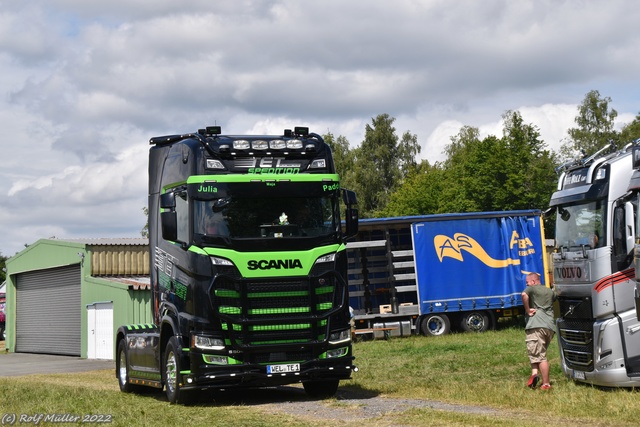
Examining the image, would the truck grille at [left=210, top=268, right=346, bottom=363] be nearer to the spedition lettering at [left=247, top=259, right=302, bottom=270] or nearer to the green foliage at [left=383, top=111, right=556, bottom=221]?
the spedition lettering at [left=247, top=259, right=302, bottom=270]

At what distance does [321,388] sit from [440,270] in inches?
545

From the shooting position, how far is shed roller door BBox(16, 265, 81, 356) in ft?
131

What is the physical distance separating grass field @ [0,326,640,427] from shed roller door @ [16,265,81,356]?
18.3m

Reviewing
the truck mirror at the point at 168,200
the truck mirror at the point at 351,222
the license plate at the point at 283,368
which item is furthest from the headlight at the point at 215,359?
the truck mirror at the point at 351,222

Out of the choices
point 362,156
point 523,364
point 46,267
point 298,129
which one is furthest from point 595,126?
point 298,129

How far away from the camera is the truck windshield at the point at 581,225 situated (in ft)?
46.8

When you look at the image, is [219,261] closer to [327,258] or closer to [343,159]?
[327,258]

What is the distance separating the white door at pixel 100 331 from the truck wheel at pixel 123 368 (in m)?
18.4

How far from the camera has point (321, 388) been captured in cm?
1541

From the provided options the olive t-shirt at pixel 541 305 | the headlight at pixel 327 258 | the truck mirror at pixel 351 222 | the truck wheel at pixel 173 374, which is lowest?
the truck wheel at pixel 173 374

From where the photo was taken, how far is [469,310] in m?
28.9

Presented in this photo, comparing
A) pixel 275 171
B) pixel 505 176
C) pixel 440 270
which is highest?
pixel 505 176

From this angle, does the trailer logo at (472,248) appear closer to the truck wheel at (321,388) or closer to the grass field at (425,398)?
the grass field at (425,398)

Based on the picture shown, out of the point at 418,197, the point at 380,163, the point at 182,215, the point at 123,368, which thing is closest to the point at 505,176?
the point at 418,197
